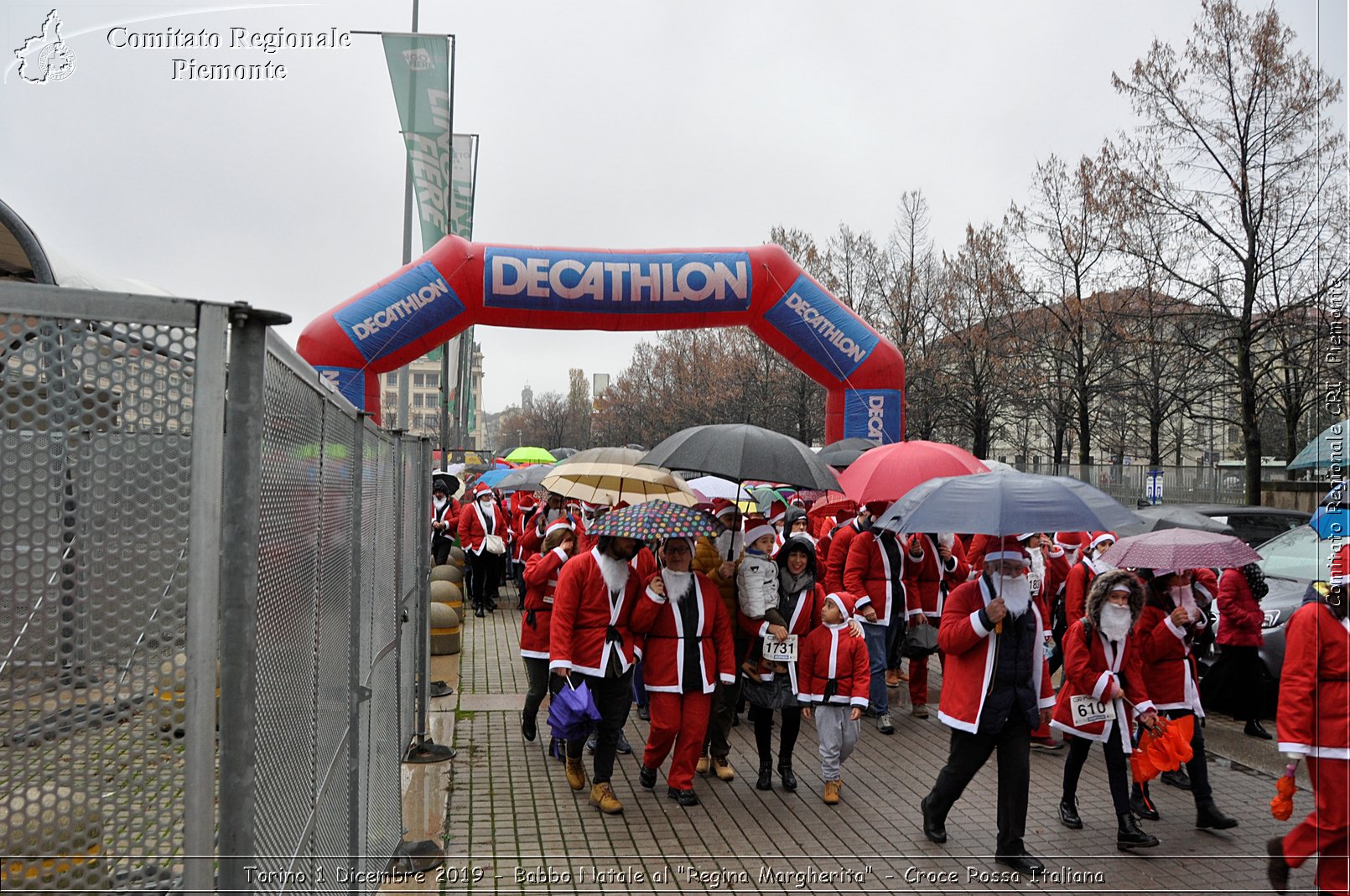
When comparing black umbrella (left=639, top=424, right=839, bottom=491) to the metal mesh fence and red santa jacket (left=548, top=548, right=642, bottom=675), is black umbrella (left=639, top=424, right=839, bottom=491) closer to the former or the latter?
red santa jacket (left=548, top=548, right=642, bottom=675)

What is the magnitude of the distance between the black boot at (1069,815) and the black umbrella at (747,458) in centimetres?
259

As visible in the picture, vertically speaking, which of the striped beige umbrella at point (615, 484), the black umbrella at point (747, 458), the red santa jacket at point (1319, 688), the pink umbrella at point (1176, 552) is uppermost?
the black umbrella at point (747, 458)

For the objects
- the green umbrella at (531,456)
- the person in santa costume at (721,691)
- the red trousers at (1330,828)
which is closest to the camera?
the red trousers at (1330,828)

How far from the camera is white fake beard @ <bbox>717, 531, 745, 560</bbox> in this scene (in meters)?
8.11

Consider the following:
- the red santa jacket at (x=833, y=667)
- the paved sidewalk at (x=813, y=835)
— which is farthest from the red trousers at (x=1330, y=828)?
the red santa jacket at (x=833, y=667)

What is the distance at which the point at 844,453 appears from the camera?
44.9ft

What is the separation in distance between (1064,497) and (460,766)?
461cm

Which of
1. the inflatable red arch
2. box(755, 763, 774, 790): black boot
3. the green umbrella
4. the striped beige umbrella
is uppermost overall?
the inflatable red arch

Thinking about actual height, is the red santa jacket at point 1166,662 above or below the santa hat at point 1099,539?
below

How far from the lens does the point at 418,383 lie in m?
142

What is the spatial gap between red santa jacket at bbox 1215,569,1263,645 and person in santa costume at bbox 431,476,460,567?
10.6 metres

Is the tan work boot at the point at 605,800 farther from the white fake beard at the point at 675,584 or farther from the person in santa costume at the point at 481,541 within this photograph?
the person in santa costume at the point at 481,541

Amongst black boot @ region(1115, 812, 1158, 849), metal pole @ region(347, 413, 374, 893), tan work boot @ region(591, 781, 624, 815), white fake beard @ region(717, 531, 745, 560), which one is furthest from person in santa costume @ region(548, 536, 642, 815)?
black boot @ region(1115, 812, 1158, 849)

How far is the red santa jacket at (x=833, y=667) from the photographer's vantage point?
670 centimetres
